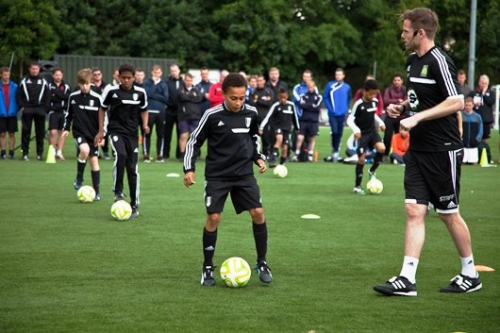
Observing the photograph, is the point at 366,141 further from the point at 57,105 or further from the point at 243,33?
the point at 243,33

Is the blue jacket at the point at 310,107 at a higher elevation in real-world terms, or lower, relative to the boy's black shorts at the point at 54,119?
higher

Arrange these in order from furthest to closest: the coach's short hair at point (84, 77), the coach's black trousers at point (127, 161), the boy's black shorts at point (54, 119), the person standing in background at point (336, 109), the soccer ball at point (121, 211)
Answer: the person standing in background at point (336, 109), the boy's black shorts at point (54, 119), the coach's short hair at point (84, 77), the coach's black trousers at point (127, 161), the soccer ball at point (121, 211)

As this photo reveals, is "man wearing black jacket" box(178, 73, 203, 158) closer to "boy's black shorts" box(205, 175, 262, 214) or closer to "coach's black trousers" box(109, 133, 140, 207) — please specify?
"coach's black trousers" box(109, 133, 140, 207)

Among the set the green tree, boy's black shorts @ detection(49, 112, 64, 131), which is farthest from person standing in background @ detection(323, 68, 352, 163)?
the green tree

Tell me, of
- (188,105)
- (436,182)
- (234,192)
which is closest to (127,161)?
(234,192)

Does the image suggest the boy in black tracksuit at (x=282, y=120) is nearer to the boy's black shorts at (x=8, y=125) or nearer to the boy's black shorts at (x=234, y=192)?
the boy's black shorts at (x=8, y=125)

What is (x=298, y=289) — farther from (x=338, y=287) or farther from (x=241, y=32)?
(x=241, y=32)

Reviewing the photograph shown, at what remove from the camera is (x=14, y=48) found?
164 feet

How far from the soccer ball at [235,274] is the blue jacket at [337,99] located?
17070 millimetres

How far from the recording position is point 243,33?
58.9 meters

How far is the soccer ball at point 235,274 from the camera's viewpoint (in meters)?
7.96

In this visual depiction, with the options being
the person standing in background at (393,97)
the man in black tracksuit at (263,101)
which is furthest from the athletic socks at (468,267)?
the man in black tracksuit at (263,101)

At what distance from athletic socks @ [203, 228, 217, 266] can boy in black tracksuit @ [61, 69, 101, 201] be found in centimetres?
681

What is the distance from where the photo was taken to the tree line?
50438mm
